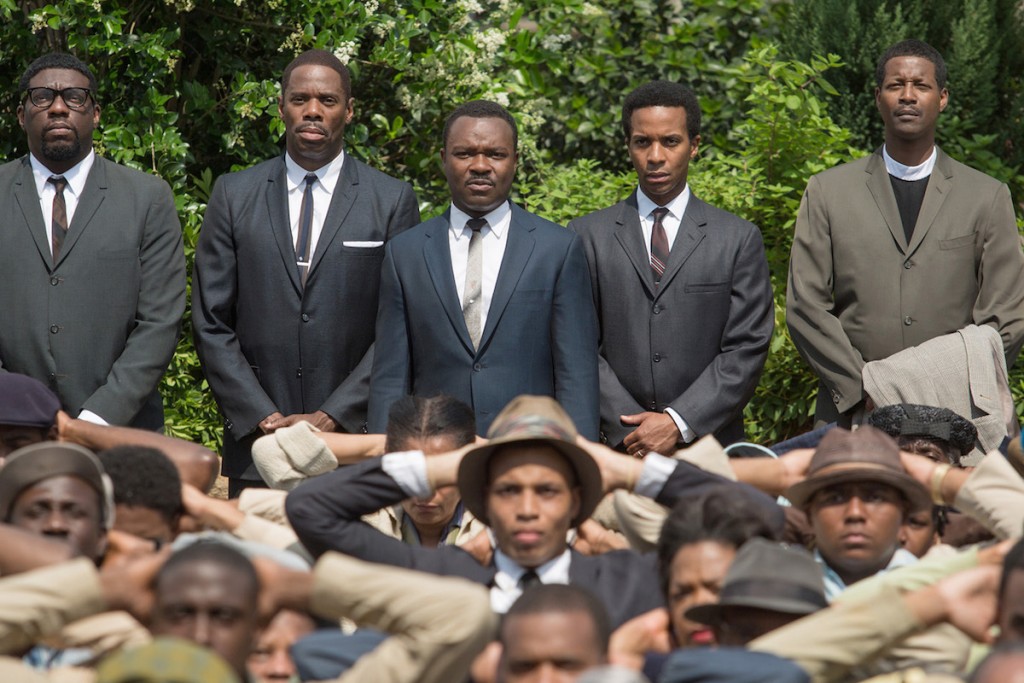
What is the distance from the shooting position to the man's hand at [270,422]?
6.95 m

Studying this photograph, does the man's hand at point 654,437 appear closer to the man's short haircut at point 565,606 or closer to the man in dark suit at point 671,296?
the man in dark suit at point 671,296

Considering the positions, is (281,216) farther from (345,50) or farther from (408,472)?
(408,472)

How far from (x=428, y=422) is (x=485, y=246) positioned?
122 centimetres

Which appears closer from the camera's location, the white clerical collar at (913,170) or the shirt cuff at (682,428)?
the shirt cuff at (682,428)

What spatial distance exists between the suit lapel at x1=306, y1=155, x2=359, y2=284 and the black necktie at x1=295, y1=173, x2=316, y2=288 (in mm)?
34

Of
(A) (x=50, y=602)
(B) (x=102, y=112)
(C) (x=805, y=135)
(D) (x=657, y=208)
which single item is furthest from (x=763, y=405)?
(A) (x=50, y=602)

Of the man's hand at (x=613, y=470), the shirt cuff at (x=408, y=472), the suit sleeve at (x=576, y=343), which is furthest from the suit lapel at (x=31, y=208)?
the man's hand at (x=613, y=470)

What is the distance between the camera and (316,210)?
23.7 ft

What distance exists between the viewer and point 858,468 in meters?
5.27

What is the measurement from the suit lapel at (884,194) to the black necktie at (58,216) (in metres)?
3.28

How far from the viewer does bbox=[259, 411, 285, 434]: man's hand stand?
695cm

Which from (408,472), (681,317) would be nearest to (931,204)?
(681,317)

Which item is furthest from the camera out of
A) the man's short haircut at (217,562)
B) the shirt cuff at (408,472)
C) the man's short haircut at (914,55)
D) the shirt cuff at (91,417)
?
the man's short haircut at (914,55)

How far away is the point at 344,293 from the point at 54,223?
118cm
